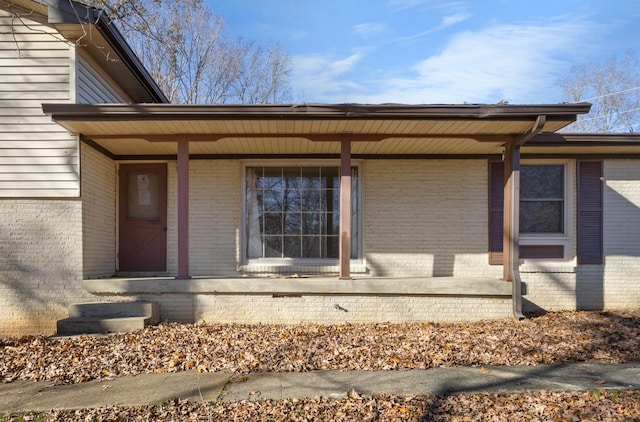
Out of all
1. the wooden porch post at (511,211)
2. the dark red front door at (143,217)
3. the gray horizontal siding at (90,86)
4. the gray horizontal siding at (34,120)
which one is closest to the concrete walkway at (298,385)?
the wooden porch post at (511,211)

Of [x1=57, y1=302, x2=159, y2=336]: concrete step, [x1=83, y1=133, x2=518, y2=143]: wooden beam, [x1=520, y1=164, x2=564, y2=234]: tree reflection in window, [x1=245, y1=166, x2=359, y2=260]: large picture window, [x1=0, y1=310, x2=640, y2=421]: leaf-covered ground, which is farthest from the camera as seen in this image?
[x1=245, y1=166, x2=359, y2=260]: large picture window

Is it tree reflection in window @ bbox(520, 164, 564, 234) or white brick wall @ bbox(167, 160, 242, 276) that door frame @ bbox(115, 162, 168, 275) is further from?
tree reflection in window @ bbox(520, 164, 564, 234)

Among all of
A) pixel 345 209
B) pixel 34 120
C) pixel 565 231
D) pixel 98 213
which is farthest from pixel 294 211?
pixel 565 231

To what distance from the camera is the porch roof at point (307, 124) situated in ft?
22.2

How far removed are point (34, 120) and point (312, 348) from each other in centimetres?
574

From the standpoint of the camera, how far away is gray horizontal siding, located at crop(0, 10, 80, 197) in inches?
285

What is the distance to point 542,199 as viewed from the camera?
8969 millimetres

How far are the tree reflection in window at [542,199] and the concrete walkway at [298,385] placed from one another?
12.9ft

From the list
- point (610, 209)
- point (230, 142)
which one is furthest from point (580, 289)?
point (230, 142)

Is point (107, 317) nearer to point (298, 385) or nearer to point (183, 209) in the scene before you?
point (183, 209)

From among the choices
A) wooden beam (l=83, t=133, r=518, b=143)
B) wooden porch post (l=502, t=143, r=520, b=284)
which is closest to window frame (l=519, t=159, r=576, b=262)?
wooden porch post (l=502, t=143, r=520, b=284)

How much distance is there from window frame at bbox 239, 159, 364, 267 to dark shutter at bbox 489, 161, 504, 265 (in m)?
2.53

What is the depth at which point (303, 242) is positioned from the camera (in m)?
9.27

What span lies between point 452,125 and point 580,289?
431 centimetres
